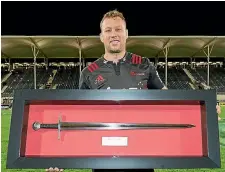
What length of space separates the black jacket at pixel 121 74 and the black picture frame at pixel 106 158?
691 mm

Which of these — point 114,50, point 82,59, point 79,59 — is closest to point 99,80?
point 114,50

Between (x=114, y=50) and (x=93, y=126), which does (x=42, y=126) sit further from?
(x=114, y=50)

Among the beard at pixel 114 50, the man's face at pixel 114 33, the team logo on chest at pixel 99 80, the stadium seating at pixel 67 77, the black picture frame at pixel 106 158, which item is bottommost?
the black picture frame at pixel 106 158

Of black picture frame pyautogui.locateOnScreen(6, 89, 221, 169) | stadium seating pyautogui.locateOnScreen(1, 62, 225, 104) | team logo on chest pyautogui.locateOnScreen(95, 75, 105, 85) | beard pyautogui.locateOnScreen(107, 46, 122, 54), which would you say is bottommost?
black picture frame pyautogui.locateOnScreen(6, 89, 221, 169)

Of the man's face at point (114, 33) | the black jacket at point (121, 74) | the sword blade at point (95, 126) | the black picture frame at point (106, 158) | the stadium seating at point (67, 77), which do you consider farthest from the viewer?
the stadium seating at point (67, 77)

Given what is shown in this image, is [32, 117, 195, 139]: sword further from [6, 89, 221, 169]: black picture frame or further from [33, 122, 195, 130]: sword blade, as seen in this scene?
[6, 89, 221, 169]: black picture frame

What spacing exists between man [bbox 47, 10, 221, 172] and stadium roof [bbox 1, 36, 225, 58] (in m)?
30.2

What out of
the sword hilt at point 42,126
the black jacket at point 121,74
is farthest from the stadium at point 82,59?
the sword hilt at point 42,126

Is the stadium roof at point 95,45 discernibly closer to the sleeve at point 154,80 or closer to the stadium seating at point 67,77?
the stadium seating at point 67,77

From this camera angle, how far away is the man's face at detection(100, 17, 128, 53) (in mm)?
2662

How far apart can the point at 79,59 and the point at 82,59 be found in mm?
7774

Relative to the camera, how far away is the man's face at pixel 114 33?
A: 2662 mm

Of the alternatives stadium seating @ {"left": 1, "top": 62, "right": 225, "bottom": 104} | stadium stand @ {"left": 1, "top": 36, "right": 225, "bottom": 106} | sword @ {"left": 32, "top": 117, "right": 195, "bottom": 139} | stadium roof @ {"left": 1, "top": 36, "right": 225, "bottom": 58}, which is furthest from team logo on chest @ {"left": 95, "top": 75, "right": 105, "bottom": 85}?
stadium seating @ {"left": 1, "top": 62, "right": 225, "bottom": 104}

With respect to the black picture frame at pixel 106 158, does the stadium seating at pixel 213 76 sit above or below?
above
